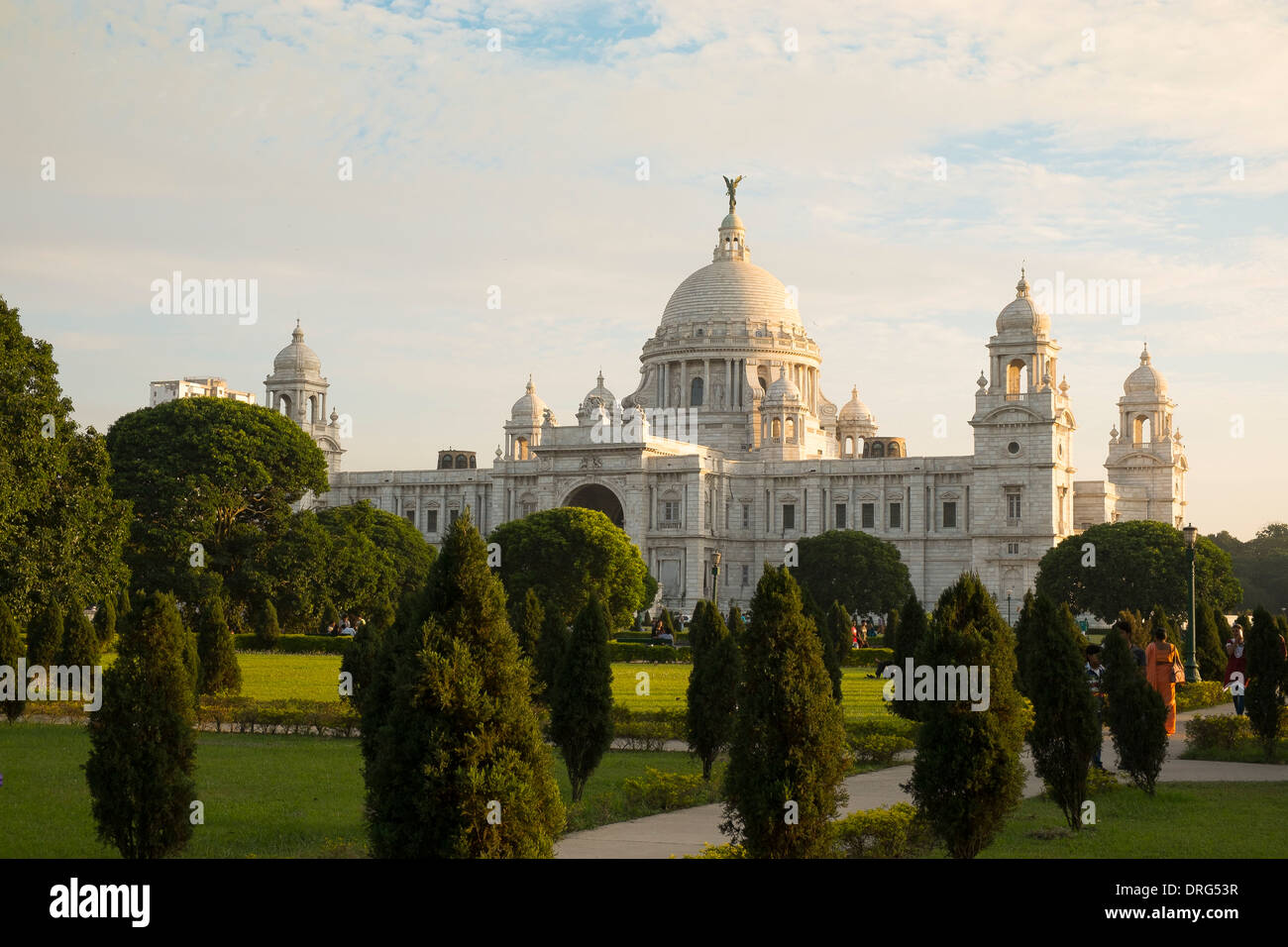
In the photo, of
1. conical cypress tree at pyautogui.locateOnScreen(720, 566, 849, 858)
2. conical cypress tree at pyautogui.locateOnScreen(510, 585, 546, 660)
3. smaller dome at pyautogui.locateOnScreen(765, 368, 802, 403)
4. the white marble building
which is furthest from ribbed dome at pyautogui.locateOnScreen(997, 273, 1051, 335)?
conical cypress tree at pyautogui.locateOnScreen(720, 566, 849, 858)

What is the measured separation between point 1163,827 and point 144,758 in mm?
10317

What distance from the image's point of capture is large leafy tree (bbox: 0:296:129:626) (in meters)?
33.0

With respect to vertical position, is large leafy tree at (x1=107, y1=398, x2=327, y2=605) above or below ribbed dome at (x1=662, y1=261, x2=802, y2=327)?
below

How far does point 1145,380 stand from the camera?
95500mm

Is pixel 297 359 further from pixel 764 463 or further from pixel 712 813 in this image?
pixel 712 813

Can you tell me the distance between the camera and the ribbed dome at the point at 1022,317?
261 ft

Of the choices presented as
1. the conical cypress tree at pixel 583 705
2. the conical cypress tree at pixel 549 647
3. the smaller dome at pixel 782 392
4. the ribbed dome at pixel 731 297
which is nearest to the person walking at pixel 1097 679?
the conical cypress tree at pixel 583 705

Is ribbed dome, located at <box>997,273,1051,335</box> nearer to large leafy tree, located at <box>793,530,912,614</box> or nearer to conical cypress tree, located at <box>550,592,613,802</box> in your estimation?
large leafy tree, located at <box>793,530,912,614</box>

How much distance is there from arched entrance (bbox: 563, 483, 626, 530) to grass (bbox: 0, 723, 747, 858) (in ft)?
224

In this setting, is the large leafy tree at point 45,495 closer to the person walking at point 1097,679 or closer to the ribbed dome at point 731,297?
the person walking at point 1097,679

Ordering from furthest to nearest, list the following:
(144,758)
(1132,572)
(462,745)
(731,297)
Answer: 1. (731,297)
2. (1132,572)
3. (144,758)
4. (462,745)

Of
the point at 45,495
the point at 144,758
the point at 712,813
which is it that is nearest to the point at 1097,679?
the point at 712,813
